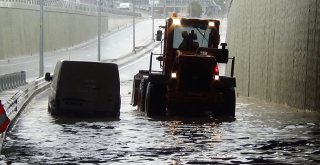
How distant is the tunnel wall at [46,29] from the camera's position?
262 ft

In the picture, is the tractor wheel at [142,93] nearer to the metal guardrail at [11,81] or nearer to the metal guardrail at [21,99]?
the metal guardrail at [21,99]

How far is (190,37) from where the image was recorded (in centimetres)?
2594

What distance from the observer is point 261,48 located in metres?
38.3

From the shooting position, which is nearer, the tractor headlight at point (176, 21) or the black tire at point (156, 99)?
the black tire at point (156, 99)

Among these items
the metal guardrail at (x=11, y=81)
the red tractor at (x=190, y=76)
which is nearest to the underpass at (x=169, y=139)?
the red tractor at (x=190, y=76)

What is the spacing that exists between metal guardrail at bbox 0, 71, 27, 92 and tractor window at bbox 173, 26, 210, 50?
Result: 1996 cm

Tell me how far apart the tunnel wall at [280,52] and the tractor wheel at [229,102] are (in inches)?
130

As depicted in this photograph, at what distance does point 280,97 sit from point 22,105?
11271 mm

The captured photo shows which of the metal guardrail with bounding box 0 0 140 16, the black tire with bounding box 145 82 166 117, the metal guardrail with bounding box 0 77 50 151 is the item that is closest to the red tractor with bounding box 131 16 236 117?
the black tire with bounding box 145 82 166 117

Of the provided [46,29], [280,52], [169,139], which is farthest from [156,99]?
[46,29]

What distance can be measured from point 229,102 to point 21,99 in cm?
874

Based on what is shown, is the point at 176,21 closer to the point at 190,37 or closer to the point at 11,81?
the point at 190,37

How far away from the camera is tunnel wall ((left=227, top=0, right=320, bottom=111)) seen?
93.9 feet

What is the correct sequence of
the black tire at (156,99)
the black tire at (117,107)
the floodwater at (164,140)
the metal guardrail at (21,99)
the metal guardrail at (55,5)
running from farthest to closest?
the metal guardrail at (55,5)
the black tire at (156,99)
the black tire at (117,107)
the metal guardrail at (21,99)
the floodwater at (164,140)
